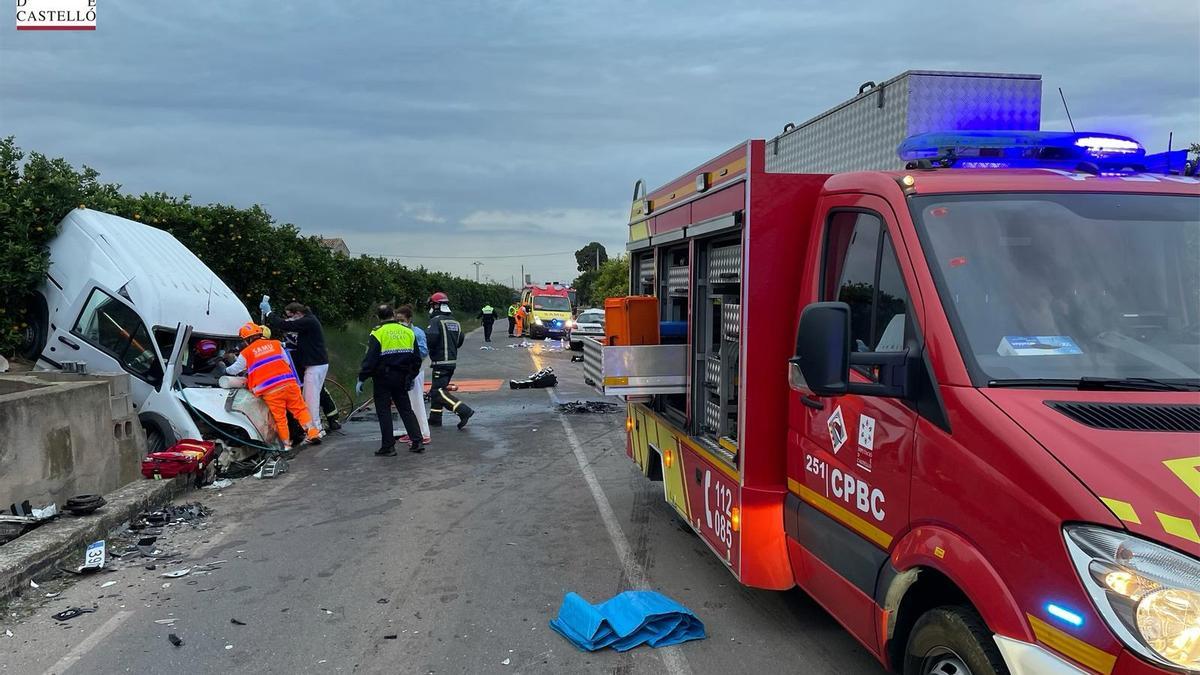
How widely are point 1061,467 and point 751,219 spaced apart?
2.04 metres

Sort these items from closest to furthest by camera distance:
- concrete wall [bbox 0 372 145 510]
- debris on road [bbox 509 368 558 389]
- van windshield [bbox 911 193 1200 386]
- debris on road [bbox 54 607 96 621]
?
van windshield [bbox 911 193 1200 386] < debris on road [bbox 54 607 96 621] < concrete wall [bbox 0 372 145 510] < debris on road [bbox 509 368 558 389]

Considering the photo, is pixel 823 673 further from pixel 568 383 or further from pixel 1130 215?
pixel 568 383

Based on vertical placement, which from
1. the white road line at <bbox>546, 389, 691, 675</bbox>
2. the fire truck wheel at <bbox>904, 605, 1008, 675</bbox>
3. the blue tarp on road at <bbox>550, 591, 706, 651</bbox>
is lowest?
the white road line at <bbox>546, 389, 691, 675</bbox>

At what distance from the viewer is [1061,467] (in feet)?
7.17

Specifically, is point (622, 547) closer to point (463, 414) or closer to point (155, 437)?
point (155, 437)

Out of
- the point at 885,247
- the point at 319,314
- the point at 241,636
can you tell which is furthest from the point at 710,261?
the point at 319,314

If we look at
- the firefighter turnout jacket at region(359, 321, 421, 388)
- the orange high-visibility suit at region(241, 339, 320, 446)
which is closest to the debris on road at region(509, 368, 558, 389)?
the firefighter turnout jacket at region(359, 321, 421, 388)

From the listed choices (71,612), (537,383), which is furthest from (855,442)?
(537,383)

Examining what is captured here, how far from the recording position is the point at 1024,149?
3.53 meters

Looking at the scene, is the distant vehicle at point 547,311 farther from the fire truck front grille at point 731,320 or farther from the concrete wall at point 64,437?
the fire truck front grille at point 731,320

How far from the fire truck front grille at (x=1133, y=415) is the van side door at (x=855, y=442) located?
53 centimetres

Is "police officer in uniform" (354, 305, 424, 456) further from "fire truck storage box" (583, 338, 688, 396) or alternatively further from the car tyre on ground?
"fire truck storage box" (583, 338, 688, 396)

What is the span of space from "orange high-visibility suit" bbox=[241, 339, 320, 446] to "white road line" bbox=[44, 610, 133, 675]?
15.4 ft

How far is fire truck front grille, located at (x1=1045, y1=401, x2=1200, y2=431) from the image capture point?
2.29 m
